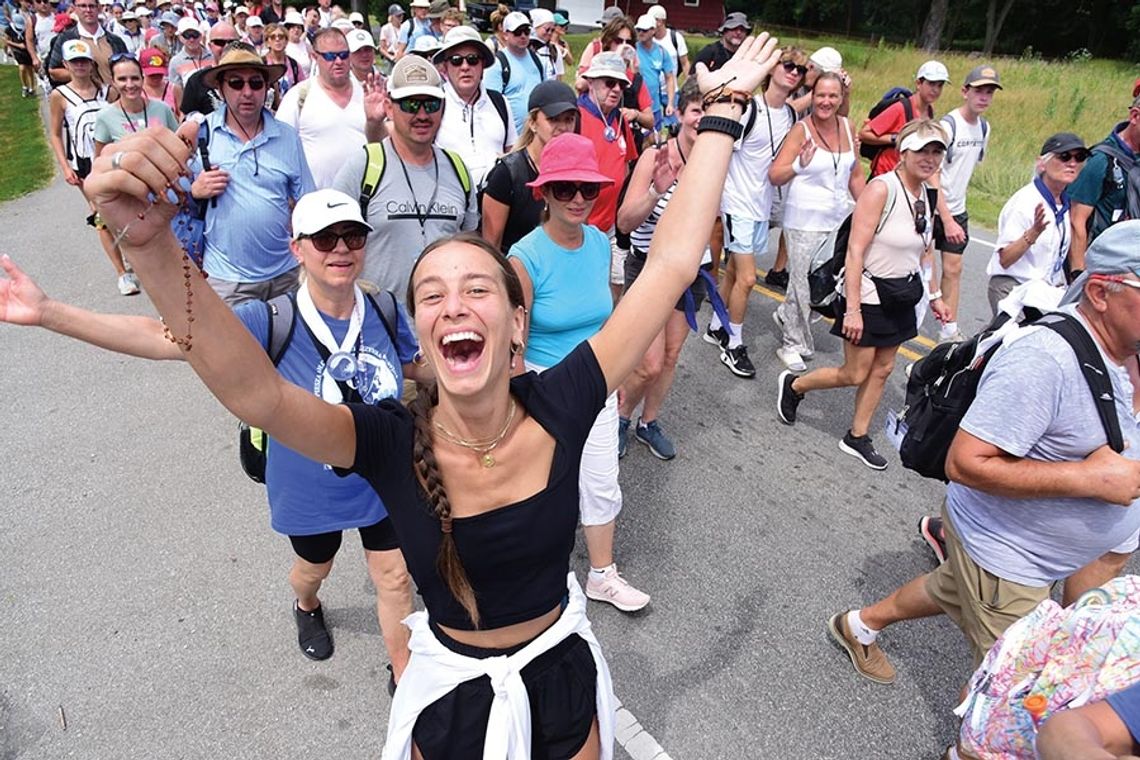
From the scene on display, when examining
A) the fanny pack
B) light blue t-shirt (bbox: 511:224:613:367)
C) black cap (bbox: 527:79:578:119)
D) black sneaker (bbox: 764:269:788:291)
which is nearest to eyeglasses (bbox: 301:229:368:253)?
light blue t-shirt (bbox: 511:224:613:367)

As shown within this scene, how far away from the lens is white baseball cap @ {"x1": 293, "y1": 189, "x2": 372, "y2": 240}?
98.2 inches

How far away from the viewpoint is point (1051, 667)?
6.01ft

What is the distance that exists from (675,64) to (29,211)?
879 centimetres

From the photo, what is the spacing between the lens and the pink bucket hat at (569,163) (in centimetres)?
295

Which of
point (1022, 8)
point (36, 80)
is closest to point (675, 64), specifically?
point (36, 80)

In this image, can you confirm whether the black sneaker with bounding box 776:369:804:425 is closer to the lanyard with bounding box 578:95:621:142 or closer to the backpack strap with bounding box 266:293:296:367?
the lanyard with bounding box 578:95:621:142

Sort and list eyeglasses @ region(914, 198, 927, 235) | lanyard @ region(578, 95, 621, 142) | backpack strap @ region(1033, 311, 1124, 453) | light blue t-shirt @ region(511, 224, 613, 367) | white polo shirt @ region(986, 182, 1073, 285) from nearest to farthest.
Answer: backpack strap @ region(1033, 311, 1124, 453), light blue t-shirt @ region(511, 224, 613, 367), eyeglasses @ region(914, 198, 927, 235), white polo shirt @ region(986, 182, 1073, 285), lanyard @ region(578, 95, 621, 142)

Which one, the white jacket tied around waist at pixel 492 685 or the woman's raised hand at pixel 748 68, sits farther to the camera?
the woman's raised hand at pixel 748 68

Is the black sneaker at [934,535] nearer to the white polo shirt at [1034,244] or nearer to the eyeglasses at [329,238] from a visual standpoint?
the white polo shirt at [1034,244]

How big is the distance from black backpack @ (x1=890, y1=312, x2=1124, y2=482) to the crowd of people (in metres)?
0.05

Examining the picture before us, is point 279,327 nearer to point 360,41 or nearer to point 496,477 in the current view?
point 496,477

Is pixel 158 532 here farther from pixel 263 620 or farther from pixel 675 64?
pixel 675 64

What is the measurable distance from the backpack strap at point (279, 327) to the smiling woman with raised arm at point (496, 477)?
3.01 feet

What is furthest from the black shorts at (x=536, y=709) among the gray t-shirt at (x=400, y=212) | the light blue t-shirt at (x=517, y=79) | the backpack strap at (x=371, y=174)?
the light blue t-shirt at (x=517, y=79)
